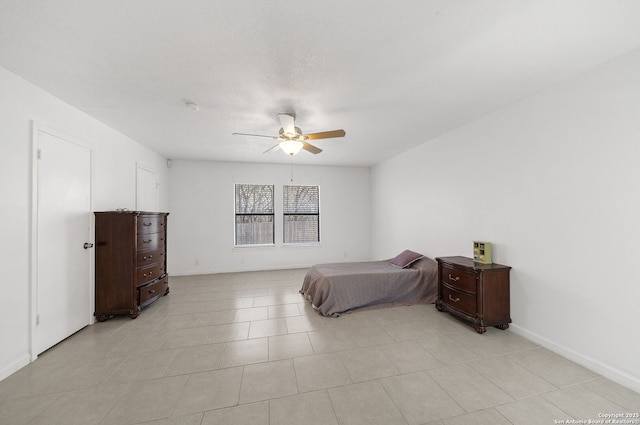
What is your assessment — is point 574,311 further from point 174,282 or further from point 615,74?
point 174,282

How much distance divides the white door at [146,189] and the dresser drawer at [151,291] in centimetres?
137

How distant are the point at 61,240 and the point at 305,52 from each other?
3.20 m

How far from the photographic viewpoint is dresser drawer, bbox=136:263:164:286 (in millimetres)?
3203

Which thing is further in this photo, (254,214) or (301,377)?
(254,214)

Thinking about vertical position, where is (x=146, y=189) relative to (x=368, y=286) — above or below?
above

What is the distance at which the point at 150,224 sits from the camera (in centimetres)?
352

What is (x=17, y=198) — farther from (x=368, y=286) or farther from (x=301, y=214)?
(x=301, y=214)

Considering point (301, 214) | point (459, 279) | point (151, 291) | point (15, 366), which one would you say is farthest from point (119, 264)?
point (459, 279)

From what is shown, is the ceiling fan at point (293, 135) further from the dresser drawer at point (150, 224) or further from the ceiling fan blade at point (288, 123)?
the dresser drawer at point (150, 224)

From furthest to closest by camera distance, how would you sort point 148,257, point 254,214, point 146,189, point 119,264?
1. point 254,214
2. point 146,189
3. point 148,257
4. point 119,264

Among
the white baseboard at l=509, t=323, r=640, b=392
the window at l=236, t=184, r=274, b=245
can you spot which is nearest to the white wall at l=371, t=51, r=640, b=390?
the white baseboard at l=509, t=323, r=640, b=392

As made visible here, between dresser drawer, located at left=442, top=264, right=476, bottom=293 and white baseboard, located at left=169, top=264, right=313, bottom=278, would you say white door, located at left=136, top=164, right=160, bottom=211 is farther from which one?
dresser drawer, located at left=442, top=264, right=476, bottom=293

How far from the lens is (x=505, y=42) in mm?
1715

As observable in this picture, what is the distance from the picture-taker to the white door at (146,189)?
408 cm
